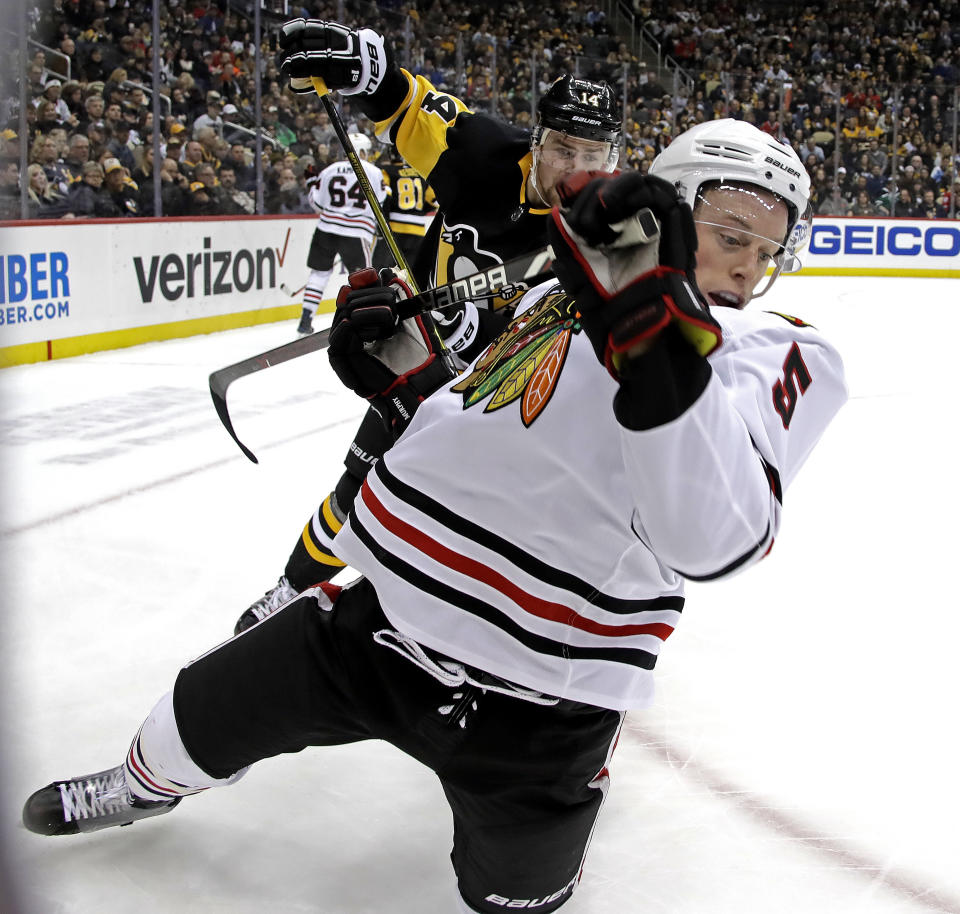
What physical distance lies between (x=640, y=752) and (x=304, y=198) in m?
7.13

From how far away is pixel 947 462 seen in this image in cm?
407

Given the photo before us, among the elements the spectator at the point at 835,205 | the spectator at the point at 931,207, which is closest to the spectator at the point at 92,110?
the spectator at the point at 835,205

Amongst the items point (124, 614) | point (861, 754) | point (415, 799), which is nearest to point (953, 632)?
point (861, 754)

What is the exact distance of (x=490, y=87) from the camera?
10633 millimetres

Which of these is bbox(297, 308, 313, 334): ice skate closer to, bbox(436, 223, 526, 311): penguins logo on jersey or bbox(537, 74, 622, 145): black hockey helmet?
bbox(436, 223, 526, 311): penguins logo on jersey

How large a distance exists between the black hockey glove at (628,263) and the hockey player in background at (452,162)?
1353 millimetres

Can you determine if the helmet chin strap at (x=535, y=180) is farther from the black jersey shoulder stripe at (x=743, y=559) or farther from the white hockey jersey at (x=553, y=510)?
the black jersey shoulder stripe at (x=743, y=559)

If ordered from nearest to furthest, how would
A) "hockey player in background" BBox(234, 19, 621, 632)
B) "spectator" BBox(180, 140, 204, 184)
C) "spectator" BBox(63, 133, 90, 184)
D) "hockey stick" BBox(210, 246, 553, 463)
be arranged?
"hockey stick" BBox(210, 246, 553, 463) < "hockey player in background" BBox(234, 19, 621, 632) < "spectator" BBox(63, 133, 90, 184) < "spectator" BBox(180, 140, 204, 184)

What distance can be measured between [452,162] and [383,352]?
36.1 inches

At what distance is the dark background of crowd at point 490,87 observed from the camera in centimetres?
616

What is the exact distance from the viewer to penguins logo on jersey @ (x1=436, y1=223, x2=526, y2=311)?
2363mm

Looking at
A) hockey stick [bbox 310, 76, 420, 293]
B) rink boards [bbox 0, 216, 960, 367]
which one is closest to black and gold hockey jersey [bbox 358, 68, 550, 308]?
hockey stick [bbox 310, 76, 420, 293]

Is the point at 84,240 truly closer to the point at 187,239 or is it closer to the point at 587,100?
the point at 187,239

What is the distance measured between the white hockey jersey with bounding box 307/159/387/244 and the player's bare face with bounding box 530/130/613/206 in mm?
5224
